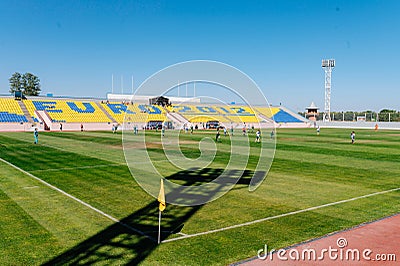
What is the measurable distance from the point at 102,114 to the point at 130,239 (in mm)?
70512

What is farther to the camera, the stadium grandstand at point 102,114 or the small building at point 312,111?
the small building at point 312,111

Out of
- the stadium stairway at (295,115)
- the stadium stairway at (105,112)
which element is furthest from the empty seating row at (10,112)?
the stadium stairway at (295,115)

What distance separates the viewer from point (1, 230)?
9.66 meters

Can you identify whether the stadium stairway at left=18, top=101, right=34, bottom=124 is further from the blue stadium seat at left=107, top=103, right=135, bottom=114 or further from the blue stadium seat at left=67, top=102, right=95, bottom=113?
the blue stadium seat at left=107, top=103, right=135, bottom=114

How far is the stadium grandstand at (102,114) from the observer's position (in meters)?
64.3

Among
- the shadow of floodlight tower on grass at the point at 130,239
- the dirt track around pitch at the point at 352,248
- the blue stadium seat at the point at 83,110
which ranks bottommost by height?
the dirt track around pitch at the point at 352,248

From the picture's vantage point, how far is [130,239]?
29.9 feet

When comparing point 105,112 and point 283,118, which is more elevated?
point 105,112

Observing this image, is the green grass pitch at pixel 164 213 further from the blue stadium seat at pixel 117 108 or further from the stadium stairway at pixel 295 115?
the stadium stairway at pixel 295 115

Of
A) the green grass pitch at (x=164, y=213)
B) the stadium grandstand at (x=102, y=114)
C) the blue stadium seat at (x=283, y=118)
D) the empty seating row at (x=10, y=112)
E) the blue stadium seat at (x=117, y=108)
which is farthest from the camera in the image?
the blue stadium seat at (x=283, y=118)

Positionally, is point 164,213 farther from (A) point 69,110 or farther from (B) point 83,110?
(B) point 83,110

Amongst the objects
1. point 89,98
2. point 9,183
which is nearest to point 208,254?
point 9,183

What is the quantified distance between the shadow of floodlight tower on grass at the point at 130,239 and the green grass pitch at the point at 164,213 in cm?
2

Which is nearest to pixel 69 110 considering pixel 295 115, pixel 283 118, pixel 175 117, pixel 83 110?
pixel 83 110
